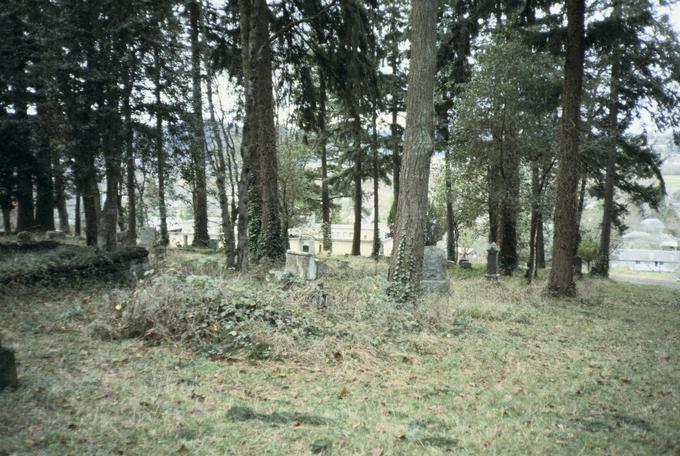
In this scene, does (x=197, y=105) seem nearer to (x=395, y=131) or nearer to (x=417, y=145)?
(x=417, y=145)

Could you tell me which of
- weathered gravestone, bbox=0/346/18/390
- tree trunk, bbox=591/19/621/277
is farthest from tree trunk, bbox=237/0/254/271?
tree trunk, bbox=591/19/621/277

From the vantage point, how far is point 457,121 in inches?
674

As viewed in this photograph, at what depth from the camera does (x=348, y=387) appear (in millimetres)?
5027

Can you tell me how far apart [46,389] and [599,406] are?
5406 millimetres

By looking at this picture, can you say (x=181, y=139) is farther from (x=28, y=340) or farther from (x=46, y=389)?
(x=46, y=389)

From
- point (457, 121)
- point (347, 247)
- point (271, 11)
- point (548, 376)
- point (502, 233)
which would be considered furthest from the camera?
point (347, 247)

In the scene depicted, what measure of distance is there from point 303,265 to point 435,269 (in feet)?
12.6

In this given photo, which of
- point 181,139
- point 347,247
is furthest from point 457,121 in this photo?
point 347,247

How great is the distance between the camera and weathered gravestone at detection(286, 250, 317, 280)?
9.60 m

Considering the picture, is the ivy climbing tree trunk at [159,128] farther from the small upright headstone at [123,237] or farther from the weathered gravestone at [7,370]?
the weathered gravestone at [7,370]

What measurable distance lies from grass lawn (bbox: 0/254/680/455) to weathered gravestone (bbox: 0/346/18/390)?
0.39ft

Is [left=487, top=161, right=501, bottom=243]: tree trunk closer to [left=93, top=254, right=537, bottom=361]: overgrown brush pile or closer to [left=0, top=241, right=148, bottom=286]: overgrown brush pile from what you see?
[left=93, top=254, right=537, bottom=361]: overgrown brush pile

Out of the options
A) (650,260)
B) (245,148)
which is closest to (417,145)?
(245,148)

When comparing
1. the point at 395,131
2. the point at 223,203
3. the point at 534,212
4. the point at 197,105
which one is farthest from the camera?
the point at 395,131
